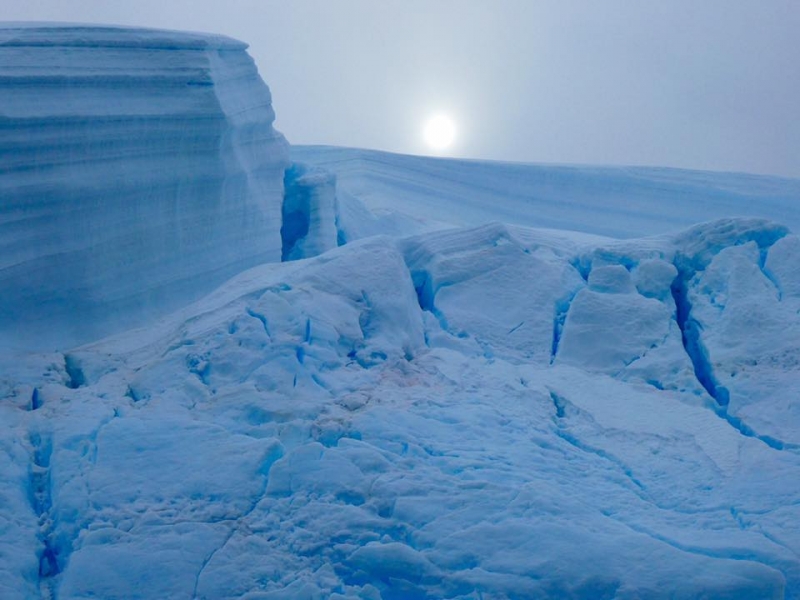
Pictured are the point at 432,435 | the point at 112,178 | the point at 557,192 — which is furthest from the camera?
the point at 557,192

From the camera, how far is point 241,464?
273cm

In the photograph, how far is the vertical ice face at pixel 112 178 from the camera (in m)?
3.53

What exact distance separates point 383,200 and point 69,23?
9.67 ft

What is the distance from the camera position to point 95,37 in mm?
3828

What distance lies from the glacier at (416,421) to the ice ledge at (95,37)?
0.8 inches

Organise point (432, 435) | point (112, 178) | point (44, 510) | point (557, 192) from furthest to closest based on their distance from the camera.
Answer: point (557, 192) < point (112, 178) < point (432, 435) < point (44, 510)

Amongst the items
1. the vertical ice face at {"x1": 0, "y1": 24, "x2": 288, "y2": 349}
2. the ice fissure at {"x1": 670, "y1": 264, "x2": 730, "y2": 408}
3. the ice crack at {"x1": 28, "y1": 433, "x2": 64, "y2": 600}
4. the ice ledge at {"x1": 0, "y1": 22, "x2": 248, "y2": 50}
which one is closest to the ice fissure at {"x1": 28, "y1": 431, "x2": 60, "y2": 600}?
the ice crack at {"x1": 28, "y1": 433, "x2": 64, "y2": 600}

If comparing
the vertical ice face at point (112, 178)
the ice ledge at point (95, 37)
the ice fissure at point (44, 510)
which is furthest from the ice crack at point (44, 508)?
the ice ledge at point (95, 37)

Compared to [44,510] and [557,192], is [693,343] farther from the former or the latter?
[557,192]

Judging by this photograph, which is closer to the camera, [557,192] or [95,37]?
[95,37]

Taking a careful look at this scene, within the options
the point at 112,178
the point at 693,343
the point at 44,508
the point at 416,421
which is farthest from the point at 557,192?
the point at 44,508

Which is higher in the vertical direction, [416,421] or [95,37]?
[95,37]

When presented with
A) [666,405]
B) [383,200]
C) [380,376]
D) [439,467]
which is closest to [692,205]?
[383,200]

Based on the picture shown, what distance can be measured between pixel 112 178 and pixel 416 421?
1.84 m
